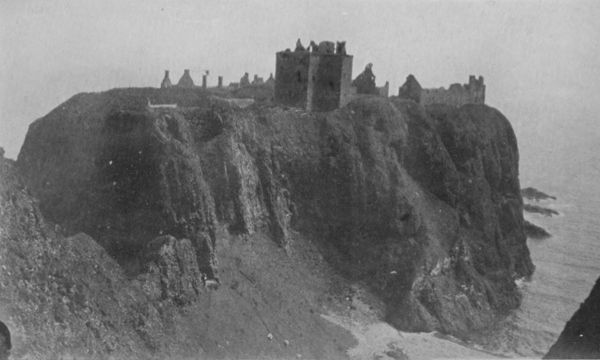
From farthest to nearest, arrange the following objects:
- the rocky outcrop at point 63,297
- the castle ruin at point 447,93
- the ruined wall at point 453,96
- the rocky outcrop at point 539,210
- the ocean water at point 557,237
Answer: the rocky outcrop at point 539,210 < the ruined wall at point 453,96 < the castle ruin at point 447,93 < the ocean water at point 557,237 < the rocky outcrop at point 63,297

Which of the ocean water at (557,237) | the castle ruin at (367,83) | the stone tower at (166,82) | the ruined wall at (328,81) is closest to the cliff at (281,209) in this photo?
the ruined wall at (328,81)

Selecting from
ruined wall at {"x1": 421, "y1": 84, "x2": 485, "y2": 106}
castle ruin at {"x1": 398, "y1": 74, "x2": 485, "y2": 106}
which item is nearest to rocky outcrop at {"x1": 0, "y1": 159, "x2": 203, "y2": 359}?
castle ruin at {"x1": 398, "y1": 74, "x2": 485, "y2": 106}

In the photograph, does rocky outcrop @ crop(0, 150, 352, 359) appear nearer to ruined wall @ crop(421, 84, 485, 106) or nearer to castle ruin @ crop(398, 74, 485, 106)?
castle ruin @ crop(398, 74, 485, 106)

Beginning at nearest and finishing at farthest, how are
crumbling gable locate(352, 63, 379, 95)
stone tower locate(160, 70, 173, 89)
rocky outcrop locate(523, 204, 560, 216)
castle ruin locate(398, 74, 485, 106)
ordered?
1. stone tower locate(160, 70, 173, 89)
2. crumbling gable locate(352, 63, 379, 95)
3. castle ruin locate(398, 74, 485, 106)
4. rocky outcrop locate(523, 204, 560, 216)

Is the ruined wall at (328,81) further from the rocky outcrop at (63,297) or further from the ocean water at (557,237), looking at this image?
the rocky outcrop at (63,297)

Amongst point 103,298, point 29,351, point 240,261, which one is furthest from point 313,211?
point 29,351

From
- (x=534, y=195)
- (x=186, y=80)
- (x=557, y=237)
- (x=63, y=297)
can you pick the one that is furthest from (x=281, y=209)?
(x=534, y=195)

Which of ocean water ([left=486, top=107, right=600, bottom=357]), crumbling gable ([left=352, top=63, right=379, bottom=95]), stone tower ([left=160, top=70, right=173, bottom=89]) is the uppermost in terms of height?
crumbling gable ([left=352, top=63, right=379, bottom=95])
